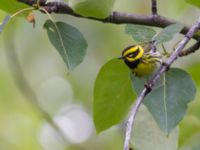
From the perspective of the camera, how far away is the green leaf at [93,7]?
4.07ft

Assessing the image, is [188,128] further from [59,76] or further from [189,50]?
[59,76]

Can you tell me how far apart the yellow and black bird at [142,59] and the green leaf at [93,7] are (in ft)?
0.31

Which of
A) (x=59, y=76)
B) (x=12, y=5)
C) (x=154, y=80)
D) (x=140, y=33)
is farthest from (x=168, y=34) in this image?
(x=59, y=76)

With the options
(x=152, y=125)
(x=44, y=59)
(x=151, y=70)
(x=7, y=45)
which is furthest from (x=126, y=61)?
(x=44, y=59)

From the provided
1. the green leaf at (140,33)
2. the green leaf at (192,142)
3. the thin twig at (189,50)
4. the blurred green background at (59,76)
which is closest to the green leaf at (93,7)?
the green leaf at (140,33)

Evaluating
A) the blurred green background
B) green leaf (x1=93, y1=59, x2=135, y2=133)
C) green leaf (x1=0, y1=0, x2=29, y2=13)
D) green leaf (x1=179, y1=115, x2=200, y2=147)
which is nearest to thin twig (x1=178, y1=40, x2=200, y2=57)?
green leaf (x1=93, y1=59, x2=135, y2=133)

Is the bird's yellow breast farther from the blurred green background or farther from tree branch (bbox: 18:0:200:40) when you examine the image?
the blurred green background

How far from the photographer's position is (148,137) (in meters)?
1.34

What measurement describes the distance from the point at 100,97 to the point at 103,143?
1996 millimetres

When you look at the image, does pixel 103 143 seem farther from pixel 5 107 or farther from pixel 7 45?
pixel 7 45

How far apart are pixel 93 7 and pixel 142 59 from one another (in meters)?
0.15

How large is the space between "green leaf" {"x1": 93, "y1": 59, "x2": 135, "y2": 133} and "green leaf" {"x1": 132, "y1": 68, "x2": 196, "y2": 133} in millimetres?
86

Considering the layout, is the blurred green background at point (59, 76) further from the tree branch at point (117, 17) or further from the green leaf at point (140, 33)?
the green leaf at point (140, 33)

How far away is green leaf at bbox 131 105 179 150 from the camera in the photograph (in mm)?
1324
